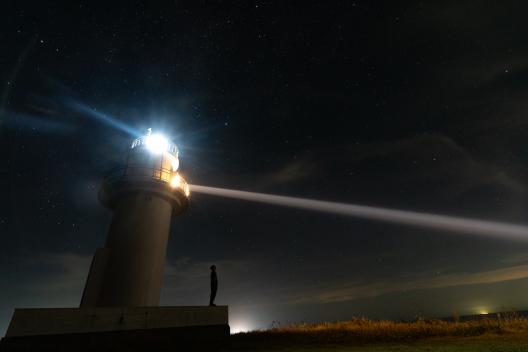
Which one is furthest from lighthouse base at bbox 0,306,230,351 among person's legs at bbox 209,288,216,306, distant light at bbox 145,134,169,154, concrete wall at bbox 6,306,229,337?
distant light at bbox 145,134,169,154

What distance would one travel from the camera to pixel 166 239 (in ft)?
37.0

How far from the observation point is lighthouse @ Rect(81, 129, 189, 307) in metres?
9.54

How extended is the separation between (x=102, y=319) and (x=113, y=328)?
358 mm

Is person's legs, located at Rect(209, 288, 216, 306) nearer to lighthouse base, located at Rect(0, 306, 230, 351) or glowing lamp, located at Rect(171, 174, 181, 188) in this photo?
lighthouse base, located at Rect(0, 306, 230, 351)

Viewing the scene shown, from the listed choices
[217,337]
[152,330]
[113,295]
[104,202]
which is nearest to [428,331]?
[217,337]

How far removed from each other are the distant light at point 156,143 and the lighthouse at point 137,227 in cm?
4

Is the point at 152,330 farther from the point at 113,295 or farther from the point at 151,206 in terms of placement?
the point at 151,206

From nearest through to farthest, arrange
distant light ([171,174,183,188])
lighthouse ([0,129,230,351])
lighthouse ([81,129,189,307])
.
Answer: lighthouse ([0,129,230,351]) < lighthouse ([81,129,189,307]) < distant light ([171,174,183,188])

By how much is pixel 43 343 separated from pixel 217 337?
177 inches

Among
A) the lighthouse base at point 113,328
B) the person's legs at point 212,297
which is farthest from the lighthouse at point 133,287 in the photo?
the person's legs at point 212,297

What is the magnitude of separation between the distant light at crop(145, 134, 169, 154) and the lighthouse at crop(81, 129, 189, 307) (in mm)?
41

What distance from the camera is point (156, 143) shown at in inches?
505

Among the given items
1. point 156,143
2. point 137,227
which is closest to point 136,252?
point 137,227

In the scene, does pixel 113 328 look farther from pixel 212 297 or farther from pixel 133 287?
pixel 212 297
